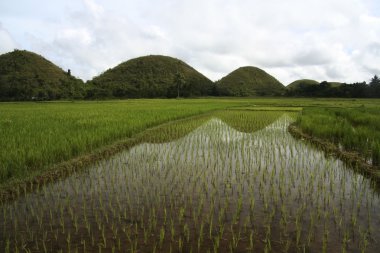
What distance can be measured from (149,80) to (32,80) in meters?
30.3

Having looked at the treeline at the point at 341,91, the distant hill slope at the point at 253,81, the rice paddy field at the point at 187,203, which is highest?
the distant hill slope at the point at 253,81

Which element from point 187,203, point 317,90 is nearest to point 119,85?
point 317,90

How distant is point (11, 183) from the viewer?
4.66m

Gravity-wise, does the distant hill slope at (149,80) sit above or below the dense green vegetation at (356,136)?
above

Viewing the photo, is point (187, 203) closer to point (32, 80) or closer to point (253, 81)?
point (32, 80)

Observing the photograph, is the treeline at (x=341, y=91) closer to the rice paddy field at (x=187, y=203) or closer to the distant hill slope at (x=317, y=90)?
the distant hill slope at (x=317, y=90)

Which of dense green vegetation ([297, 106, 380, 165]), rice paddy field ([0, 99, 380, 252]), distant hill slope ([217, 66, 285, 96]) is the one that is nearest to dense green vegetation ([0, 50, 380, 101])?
distant hill slope ([217, 66, 285, 96])

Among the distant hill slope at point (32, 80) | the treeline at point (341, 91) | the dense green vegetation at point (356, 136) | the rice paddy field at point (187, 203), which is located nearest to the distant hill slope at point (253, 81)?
the treeline at point (341, 91)

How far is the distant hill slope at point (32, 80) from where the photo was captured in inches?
1861

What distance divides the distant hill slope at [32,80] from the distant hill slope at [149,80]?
5.87m

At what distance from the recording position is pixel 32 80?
55406mm

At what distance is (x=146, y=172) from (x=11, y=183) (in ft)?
7.39

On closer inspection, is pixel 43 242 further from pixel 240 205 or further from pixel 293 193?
pixel 293 193

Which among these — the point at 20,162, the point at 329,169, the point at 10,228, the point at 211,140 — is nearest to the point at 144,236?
the point at 10,228
